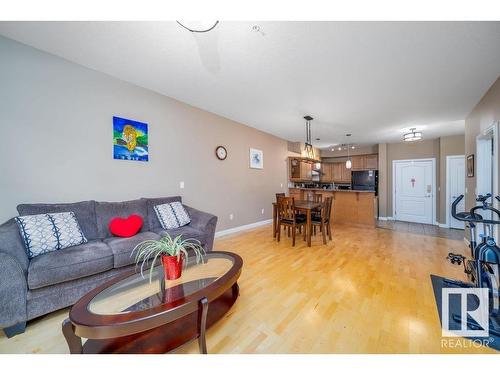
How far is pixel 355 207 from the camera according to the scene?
17.1ft

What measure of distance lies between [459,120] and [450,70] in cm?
257

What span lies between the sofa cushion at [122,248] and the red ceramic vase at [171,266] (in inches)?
30.7

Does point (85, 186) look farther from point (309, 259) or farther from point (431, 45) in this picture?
point (431, 45)

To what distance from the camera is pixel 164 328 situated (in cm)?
136

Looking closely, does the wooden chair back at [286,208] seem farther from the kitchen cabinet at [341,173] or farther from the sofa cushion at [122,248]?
the kitchen cabinet at [341,173]

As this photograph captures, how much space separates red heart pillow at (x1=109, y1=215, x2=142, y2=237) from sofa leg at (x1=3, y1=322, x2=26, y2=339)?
100cm

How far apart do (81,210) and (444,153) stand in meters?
7.93

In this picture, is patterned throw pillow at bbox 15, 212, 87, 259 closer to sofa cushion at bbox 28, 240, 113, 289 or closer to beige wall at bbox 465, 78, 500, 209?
sofa cushion at bbox 28, 240, 113, 289

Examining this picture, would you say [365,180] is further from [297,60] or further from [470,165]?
[297,60]

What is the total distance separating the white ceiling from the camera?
1831 mm

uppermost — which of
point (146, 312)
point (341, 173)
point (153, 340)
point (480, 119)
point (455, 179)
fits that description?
point (480, 119)

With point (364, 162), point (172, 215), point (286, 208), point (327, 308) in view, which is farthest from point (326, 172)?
point (327, 308)

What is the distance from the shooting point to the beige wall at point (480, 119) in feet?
8.70
